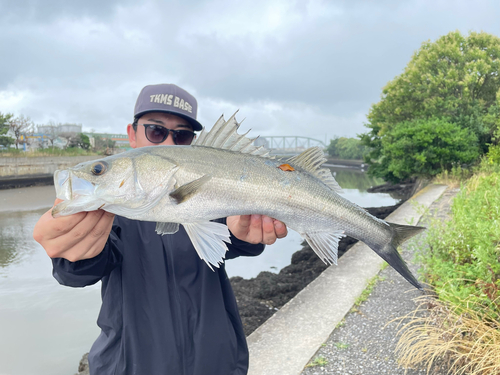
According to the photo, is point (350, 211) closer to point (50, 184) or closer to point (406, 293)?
point (406, 293)

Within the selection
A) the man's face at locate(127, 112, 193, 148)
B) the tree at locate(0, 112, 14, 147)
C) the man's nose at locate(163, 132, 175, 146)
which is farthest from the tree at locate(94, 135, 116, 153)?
the man's nose at locate(163, 132, 175, 146)

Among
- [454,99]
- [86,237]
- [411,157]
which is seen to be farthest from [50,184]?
[454,99]

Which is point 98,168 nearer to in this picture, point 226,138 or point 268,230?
Answer: point 226,138

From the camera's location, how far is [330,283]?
18.7 ft

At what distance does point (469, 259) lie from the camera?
14.7 feet

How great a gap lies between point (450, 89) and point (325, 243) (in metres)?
28.3

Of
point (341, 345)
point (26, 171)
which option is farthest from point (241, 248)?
point (26, 171)

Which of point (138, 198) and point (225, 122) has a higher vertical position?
point (225, 122)

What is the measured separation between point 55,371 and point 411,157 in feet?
72.2

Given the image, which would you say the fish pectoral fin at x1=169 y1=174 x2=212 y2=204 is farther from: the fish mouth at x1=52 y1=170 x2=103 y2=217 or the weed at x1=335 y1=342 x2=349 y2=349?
the weed at x1=335 y1=342 x2=349 y2=349

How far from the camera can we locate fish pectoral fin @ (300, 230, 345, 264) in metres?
2.31

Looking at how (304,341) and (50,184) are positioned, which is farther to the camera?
(50,184)

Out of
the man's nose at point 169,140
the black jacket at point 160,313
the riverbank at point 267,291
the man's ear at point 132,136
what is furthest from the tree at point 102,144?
the black jacket at point 160,313

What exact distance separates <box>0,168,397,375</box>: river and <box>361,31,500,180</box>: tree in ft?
59.6
